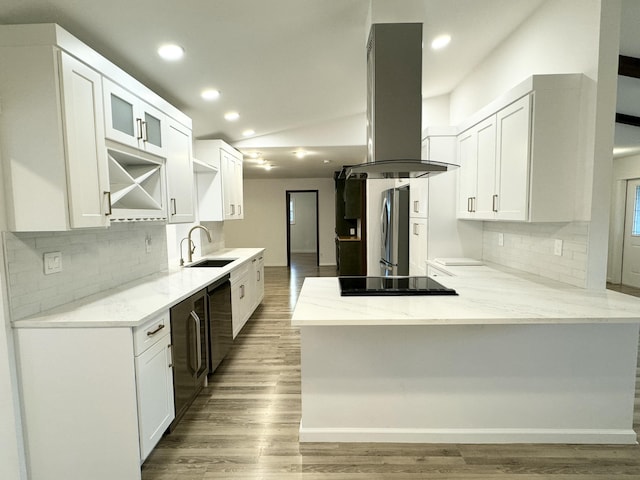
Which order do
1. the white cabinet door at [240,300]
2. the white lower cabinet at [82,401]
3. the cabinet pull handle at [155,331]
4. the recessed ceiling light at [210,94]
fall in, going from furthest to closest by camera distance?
1. the white cabinet door at [240,300]
2. the recessed ceiling light at [210,94]
3. the cabinet pull handle at [155,331]
4. the white lower cabinet at [82,401]

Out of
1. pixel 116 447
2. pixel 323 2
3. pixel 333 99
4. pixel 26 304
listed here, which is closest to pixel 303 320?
pixel 116 447

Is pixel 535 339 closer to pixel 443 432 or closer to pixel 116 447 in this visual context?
pixel 443 432

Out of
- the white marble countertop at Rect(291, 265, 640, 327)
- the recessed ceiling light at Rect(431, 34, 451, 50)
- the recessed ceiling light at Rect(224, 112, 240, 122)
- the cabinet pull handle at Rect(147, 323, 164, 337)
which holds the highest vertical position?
the recessed ceiling light at Rect(431, 34, 451, 50)

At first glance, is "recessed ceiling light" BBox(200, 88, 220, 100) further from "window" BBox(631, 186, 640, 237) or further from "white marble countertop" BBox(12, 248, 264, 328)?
"window" BBox(631, 186, 640, 237)

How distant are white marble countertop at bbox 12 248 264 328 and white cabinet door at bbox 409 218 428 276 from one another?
7.12ft

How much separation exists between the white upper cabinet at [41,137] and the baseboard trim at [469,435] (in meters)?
1.84

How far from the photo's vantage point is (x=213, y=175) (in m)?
4.12

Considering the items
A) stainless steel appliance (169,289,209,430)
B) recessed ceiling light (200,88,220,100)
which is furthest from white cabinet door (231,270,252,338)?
recessed ceiling light (200,88,220,100)

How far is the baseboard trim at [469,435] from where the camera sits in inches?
78.7

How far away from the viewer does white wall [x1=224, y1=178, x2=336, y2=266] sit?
894cm

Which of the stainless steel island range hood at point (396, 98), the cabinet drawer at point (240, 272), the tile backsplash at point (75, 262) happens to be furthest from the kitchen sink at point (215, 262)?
the stainless steel island range hood at point (396, 98)

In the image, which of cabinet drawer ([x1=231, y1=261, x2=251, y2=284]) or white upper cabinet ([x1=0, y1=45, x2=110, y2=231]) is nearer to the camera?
white upper cabinet ([x1=0, y1=45, x2=110, y2=231])

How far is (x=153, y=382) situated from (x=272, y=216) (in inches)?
286

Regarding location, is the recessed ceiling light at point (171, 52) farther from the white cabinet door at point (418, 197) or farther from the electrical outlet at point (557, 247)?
the electrical outlet at point (557, 247)
